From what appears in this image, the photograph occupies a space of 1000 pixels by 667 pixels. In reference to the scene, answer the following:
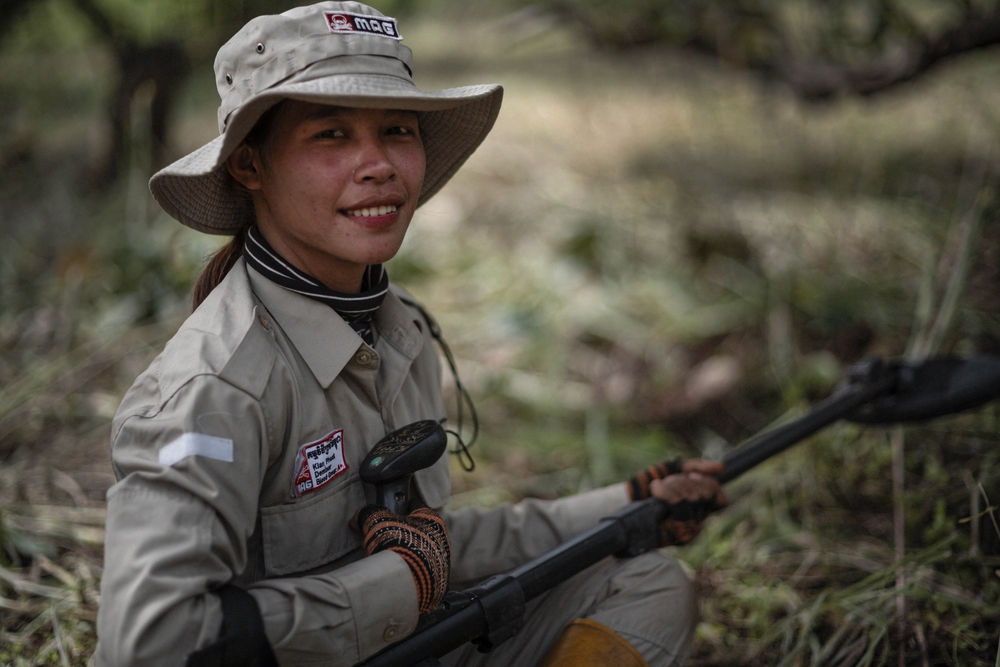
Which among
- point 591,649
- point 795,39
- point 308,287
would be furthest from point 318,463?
point 795,39

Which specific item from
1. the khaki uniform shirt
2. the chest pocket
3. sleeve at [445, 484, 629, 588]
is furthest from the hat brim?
sleeve at [445, 484, 629, 588]

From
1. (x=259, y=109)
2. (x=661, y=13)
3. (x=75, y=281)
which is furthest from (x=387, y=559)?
(x=661, y=13)

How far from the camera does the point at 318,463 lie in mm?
1534

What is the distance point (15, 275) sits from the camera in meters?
4.12

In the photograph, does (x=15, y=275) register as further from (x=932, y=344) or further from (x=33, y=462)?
(x=932, y=344)

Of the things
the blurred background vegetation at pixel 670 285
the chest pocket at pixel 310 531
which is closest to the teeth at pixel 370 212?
the chest pocket at pixel 310 531

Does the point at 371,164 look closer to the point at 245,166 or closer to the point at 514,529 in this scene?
the point at 245,166

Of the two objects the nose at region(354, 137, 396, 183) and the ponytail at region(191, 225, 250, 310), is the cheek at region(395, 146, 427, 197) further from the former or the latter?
the ponytail at region(191, 225, 250, 310)

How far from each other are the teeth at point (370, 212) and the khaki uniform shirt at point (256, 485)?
0.21 metres

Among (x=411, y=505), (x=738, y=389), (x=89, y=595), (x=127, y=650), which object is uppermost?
(x=127, y=650)

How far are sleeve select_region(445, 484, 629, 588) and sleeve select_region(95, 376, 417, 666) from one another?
599mm

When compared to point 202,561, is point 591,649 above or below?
below

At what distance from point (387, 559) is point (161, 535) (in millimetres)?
387

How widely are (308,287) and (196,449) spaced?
45 cm
